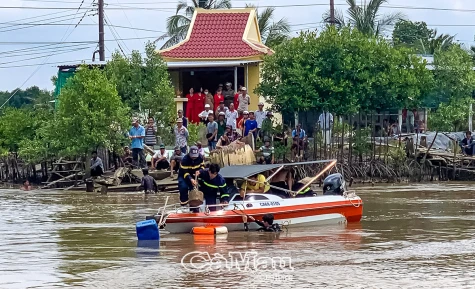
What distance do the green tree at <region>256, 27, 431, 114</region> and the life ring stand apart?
17700 millimetres

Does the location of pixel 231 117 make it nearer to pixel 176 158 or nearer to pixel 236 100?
pixel 236 100

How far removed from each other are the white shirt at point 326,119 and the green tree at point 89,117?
8135mm

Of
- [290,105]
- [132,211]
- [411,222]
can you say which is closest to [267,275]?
[411,222]

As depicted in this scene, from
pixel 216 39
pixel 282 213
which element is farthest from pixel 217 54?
pixel 282 213

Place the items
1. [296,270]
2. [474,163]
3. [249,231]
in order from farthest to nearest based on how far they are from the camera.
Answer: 1. [474,163]
2. [249,231]
3. [296,270]

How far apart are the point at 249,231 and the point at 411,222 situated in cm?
466

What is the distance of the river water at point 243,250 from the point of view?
1593cm

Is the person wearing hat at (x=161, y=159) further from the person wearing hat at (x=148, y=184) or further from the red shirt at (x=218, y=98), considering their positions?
the red shirt at (x=218, y=98)

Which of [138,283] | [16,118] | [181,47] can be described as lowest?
[138,283]

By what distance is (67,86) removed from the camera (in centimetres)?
3747

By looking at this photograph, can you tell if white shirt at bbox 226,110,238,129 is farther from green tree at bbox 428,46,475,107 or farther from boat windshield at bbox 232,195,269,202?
green tree at bbox 428,46,475,107

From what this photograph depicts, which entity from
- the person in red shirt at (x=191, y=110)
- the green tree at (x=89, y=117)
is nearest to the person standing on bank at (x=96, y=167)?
the green tree at (x=89, y=117)

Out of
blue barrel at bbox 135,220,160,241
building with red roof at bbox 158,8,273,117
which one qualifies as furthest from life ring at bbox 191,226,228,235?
Result: building with red roof at bbox 158,8,273,117

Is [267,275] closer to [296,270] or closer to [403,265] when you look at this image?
[296,270]
